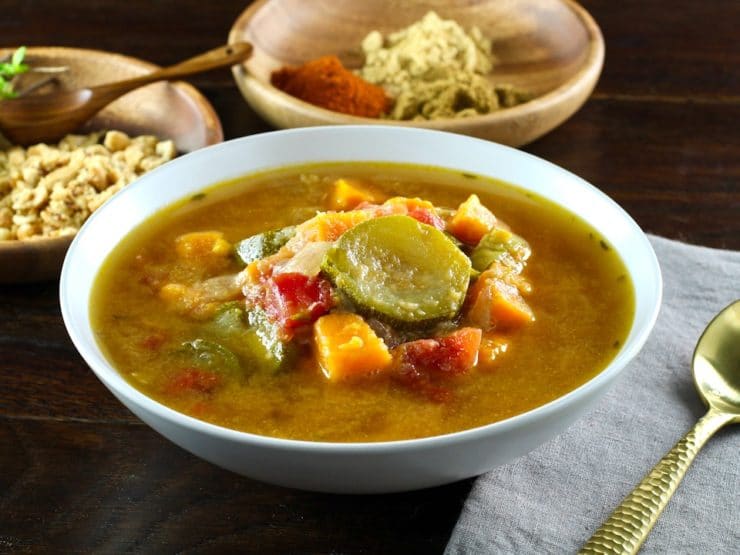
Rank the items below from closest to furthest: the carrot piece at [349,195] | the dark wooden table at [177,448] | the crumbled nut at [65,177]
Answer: the dark wooden table at [177,448], the carrot piece at [349,195], the crumbled nut at [65,177]

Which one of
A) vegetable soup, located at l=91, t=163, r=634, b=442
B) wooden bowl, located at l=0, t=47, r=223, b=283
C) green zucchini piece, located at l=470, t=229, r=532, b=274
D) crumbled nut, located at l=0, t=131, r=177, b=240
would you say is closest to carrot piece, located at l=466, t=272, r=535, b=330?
vegetable soup, located at l=91, t=163, r=634, b=442

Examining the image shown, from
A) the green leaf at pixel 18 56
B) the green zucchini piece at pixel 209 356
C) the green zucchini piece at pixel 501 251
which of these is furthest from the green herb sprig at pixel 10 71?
the green zucchini piece at pixel 501 251

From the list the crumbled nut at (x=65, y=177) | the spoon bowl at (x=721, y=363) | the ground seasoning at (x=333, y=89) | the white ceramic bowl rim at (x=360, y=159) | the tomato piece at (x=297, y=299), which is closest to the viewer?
the white ceramic bowl rim at (x=360, y=159)

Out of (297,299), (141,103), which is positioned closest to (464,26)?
(141,103)

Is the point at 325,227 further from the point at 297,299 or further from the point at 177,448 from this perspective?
the point at 177,448

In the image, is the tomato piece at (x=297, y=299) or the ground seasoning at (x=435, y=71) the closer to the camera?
the tomato piece at (x=297, y=299)

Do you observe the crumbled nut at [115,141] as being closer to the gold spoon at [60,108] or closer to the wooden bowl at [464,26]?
the gold spoon at [60,108]
